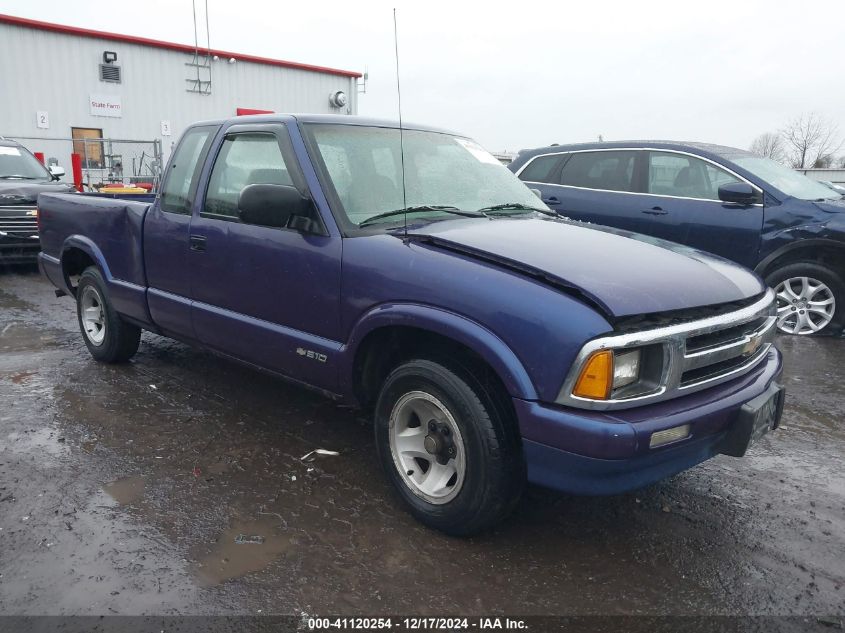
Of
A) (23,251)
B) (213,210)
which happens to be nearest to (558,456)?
(213,210)

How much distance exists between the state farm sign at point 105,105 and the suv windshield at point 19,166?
33.4 feet

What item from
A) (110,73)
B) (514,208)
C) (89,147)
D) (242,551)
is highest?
(110,73)

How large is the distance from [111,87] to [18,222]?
12.7 meters

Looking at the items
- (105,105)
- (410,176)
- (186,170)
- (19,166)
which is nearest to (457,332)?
(410,176)

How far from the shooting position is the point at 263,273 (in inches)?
140

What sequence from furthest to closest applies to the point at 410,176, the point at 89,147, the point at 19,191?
the point at 89,147
the point at 19,191
the point at 410,176

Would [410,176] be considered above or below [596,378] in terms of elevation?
above

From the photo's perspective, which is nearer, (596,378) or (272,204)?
(596,378)

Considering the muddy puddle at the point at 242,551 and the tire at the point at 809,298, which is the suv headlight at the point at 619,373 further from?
the tire at the point at 809,298

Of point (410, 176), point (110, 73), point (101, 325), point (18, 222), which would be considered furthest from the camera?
point (110, 73)

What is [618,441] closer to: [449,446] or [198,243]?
[449,446]

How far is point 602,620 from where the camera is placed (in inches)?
94.3

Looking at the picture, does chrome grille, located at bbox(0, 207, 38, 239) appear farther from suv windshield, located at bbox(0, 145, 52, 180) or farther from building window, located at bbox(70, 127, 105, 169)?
building window, located at bbox(70, 127, 105, 169)

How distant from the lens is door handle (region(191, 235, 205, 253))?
396 cm
